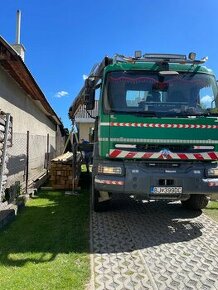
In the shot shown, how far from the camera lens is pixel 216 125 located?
287 inches

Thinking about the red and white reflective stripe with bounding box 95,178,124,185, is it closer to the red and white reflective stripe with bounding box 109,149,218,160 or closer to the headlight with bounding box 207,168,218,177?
the red and white reflective stripe with bounding box 109,149,218,160

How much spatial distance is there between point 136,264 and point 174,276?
614 millimetres

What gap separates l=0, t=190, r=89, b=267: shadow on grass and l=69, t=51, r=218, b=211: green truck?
107 cm

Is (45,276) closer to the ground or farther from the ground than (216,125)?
closer to the ground

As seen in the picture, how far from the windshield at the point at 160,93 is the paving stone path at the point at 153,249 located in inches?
87.3

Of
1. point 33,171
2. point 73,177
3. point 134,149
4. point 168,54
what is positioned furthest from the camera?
point 33,171

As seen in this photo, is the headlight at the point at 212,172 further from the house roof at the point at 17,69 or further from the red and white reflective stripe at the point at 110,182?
the house roof at the point at 17,69

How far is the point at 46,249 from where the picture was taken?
5969 millimetres

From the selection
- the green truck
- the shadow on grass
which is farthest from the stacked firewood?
the green truck

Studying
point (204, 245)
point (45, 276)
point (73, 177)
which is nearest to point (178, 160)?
point (204, 245)

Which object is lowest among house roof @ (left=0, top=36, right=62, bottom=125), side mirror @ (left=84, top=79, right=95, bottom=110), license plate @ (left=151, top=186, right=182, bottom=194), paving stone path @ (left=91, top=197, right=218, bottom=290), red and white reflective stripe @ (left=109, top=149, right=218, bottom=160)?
paving stone path @ (left=91, top=197, right=218, bottom=290)

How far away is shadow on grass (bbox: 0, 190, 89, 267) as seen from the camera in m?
5.70

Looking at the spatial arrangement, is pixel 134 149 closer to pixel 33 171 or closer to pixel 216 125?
pixel 216 125

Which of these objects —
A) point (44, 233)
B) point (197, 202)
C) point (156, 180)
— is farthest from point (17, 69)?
point (197, 202)
